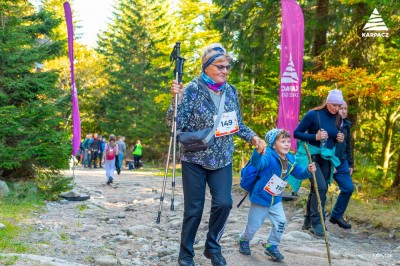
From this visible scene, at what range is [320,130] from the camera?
690cm

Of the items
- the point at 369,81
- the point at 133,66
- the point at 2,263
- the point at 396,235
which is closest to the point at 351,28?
the point at 369,81

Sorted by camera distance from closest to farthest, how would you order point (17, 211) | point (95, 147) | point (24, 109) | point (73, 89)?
point (17, 211), point (24, 109), point (73, 89), point (95, 147)

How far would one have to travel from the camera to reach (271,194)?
5.64 m

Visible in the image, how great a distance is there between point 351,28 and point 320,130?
30.0 feet

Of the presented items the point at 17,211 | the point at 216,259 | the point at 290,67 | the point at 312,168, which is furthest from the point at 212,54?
the point at 290,67

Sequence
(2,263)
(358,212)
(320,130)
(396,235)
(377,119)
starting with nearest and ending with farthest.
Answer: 1. (2,263)
2. (320,130)
3. (396,235)
4. (358,212)
5. (377,119)

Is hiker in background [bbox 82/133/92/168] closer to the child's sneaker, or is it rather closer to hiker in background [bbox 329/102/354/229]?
hiker in background [bbox 329/102/354/229]

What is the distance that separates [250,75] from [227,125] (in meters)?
15.0

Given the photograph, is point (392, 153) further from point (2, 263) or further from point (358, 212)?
point (2, 263)

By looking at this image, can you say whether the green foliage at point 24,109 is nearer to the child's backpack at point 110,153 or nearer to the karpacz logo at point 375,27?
the child's backpack at point 110,153

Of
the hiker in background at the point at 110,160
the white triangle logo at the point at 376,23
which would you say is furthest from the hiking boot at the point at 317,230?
the hiker in background at the point at 110,160

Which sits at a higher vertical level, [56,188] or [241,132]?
[241,132]

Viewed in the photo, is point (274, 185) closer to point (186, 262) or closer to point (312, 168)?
point (312, 168)

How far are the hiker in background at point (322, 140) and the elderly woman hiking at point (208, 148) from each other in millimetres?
2417
